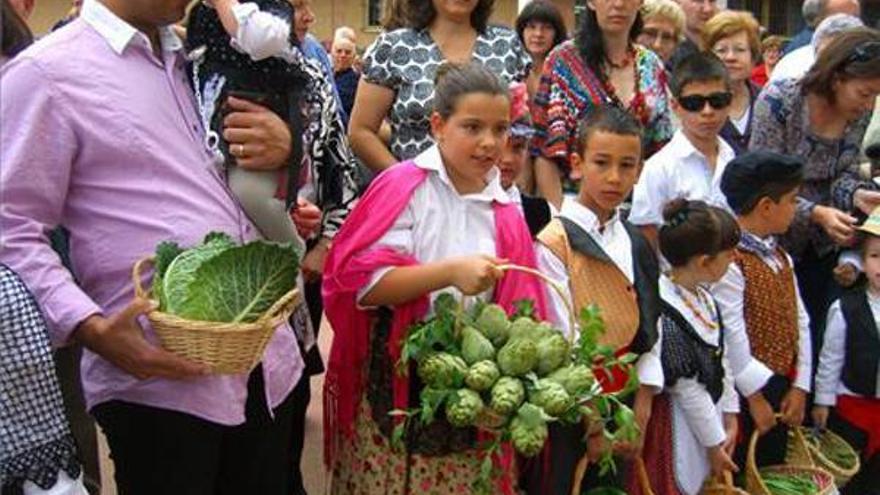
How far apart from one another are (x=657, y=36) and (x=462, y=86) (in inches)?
124

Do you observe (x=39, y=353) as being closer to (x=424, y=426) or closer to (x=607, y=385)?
(x=424, y=426)

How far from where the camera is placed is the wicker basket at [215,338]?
2379 millimetres

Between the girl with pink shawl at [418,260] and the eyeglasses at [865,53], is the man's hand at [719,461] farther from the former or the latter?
the eyeglasses at [865,53]

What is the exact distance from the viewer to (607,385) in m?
3.65

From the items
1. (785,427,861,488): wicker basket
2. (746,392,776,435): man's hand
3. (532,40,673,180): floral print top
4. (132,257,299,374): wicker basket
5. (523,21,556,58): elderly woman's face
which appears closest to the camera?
(132,257,299,374): wicker basket

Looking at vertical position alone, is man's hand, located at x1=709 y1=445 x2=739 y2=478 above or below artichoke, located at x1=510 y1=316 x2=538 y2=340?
below

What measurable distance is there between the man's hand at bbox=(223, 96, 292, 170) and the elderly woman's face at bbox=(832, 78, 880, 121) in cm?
296

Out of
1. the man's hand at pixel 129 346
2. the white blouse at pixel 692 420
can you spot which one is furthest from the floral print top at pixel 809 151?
the man's hand at pixel 129 346

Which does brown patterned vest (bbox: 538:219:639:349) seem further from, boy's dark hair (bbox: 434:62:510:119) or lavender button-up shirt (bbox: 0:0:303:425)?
lavender button-up shirt (bbox: 0:0:303:425)

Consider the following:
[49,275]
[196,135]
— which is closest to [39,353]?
[49,275]

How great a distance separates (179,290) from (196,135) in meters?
0.50

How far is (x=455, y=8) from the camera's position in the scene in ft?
13.3

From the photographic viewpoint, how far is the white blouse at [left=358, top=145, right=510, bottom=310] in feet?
10.7

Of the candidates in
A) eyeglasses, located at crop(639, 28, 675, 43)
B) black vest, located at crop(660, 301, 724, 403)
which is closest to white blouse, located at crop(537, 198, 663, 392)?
black vest, located at crop(660, 301, 724, 403)
